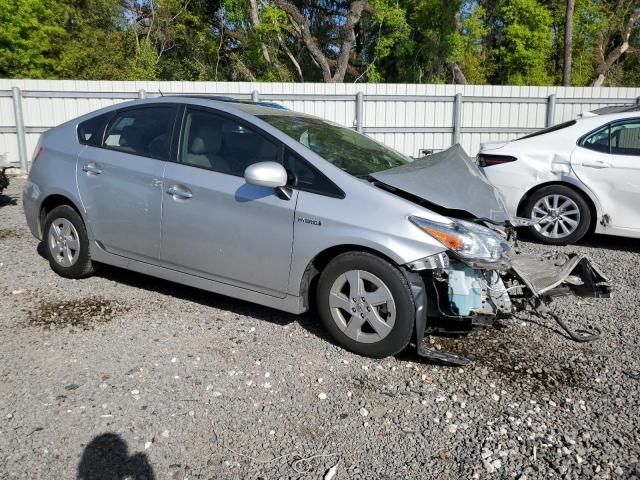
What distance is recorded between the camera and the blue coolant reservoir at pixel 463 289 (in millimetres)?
3660

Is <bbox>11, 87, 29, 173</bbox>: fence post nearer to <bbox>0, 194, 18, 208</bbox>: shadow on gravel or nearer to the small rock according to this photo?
<bbox>0, 194, 18, 208</bbox>: shadow on gravel

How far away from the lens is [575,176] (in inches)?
265

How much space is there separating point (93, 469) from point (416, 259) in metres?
2.06

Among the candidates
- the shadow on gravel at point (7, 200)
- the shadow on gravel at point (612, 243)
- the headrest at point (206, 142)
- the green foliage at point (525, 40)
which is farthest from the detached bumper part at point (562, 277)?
the green foliage at point (525, 40)

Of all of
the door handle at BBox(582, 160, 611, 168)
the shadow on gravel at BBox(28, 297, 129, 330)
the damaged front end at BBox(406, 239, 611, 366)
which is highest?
the door handle at BBox(582, 160, 611, 168)

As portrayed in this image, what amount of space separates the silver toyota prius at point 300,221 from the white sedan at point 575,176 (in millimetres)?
2336

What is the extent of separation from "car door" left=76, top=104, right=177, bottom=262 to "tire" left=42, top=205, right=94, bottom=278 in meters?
0.21

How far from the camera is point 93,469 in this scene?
270cm

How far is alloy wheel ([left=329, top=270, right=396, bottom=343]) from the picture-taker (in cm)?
368

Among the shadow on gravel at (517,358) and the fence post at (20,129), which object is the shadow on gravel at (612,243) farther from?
the fence post at (20,129)

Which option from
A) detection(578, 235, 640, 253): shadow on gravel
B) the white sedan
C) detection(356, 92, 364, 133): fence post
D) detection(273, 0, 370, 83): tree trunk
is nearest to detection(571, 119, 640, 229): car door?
the white sedan

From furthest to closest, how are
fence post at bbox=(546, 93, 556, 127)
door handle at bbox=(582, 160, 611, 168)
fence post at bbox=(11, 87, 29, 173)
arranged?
fence post at bbox=(546, 93, 556, 127) → fence post at bbox=(11, 87, 29, 173) → door handle at bbox=(582, 160, 611, 168)

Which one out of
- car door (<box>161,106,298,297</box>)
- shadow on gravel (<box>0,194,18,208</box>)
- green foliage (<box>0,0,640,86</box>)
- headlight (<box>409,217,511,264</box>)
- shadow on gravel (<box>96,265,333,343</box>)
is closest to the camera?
headlight (<box>409,217,511,264</box>)

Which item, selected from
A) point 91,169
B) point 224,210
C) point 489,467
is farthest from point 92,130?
point 489,467
